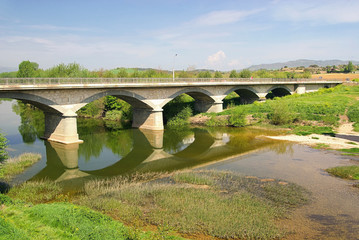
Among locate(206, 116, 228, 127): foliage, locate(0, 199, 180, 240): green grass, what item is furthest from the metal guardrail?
locate(0, 199, 180, 240): green grass

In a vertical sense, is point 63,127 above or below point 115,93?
below

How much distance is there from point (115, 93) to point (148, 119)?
29.4 ft

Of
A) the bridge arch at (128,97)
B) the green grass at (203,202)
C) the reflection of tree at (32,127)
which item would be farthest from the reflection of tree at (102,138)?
the green grass at (203,202)

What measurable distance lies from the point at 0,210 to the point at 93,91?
24866mm

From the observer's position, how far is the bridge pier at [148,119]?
46.3 meters

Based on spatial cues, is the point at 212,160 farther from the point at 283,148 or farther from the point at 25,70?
the point at 25,70

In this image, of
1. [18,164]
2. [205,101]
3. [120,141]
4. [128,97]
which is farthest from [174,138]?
[18,164]

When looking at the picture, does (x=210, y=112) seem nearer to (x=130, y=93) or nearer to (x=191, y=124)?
(x=191, y=124)

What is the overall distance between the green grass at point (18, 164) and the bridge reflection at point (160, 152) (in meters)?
1.46

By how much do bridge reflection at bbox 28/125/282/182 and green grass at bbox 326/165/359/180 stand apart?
10320 mm

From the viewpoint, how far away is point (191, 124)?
5488cm

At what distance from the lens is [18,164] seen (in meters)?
26.5

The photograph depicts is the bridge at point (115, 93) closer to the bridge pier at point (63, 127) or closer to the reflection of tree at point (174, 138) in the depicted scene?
the bridge pier at point (63, 127)

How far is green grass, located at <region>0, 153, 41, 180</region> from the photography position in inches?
948
